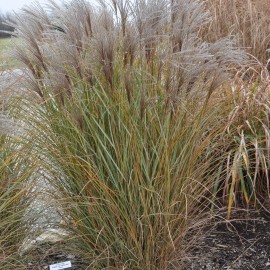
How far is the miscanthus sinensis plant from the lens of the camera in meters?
2.16

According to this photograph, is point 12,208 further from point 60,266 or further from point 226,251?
point 226,251

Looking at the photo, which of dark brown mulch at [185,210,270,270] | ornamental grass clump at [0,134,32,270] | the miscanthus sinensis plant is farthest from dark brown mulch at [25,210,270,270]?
the miscanthus sinensis plant

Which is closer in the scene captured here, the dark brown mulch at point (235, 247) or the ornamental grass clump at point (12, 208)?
the ornamental grass clump at point (12, 208)

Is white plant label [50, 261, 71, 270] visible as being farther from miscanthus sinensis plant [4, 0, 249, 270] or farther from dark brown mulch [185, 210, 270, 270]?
dark brown mulch [185, 210, 270, 270]

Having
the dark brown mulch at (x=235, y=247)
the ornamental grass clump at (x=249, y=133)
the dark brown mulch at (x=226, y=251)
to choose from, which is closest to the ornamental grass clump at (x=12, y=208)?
the dark brown mulch at (x=226, y=251)

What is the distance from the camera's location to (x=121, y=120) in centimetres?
218

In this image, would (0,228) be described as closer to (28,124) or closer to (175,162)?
(28,124)

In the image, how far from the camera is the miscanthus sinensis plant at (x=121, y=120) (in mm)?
2164

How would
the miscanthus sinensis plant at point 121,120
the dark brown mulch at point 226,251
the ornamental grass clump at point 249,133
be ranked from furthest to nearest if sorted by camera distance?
the ornamental grass clump at point 249,133 < the dark brown mulch at point 226,251 < the miscanthus sinensis plant at point 121,120

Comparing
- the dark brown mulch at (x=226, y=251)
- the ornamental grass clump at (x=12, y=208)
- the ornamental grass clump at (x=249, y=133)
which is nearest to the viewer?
the ornamental grass clump at (x=12, y=208)

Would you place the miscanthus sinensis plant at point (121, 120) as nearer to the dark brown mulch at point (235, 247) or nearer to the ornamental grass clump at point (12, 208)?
the ornamental grass clump at point (12, 208)

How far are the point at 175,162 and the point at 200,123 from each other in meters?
0.25

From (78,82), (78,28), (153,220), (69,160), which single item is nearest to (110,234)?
(153,220)

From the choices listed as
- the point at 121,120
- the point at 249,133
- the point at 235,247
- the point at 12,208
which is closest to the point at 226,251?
the point at 235,247
